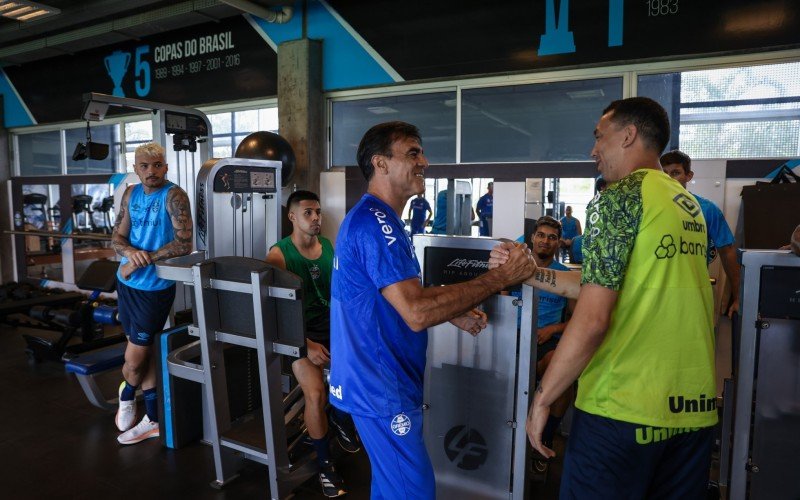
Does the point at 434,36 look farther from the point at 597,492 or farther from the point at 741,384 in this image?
the point at 597,492

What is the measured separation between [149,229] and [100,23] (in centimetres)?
485

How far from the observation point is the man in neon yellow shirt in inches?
51.6

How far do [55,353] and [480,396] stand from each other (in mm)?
4358

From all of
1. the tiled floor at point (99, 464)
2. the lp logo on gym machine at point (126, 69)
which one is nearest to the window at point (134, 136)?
the lp logo on gym machine at point (126, 69)

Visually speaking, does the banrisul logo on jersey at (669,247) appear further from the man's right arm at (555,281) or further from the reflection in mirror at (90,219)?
the reflection in mirror at (90,219)

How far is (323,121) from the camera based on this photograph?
Answer: 5.82 metres

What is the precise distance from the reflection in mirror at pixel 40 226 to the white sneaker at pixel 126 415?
5980 mm

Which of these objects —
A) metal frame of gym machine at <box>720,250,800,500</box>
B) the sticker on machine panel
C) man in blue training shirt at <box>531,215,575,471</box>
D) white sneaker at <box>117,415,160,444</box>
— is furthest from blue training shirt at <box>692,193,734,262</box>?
white sneaker at <box>117,415,160,444</box>

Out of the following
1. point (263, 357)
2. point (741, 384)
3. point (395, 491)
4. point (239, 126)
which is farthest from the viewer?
point (239, 126)

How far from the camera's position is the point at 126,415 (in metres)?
3.41

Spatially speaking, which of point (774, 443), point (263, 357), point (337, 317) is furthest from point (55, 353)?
point (774, 443)

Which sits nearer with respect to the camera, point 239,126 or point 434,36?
point 434,36

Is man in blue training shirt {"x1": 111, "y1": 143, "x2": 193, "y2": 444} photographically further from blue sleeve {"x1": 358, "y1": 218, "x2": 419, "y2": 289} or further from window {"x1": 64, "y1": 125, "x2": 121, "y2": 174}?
window {"x1": 64, "y1": 125, "x2": 121, "y2": 174}

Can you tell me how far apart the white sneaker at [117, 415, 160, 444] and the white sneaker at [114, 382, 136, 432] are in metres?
0.08
